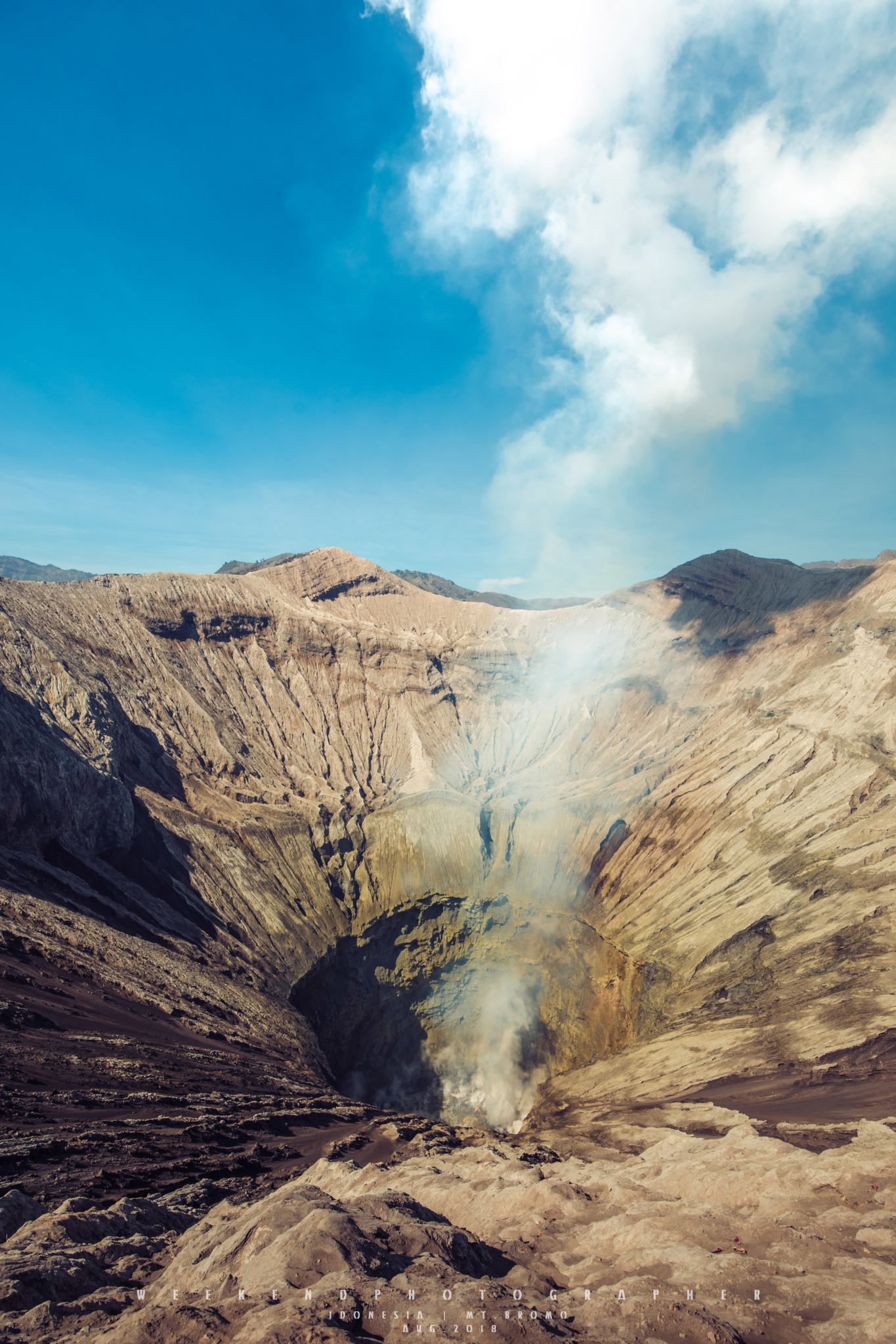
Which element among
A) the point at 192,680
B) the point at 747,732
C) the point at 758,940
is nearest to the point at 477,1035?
the point at 758,940

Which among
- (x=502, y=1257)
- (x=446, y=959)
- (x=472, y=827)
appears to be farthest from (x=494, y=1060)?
(x=502, y=1257)

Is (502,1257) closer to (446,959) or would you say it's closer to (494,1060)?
(494,1060)

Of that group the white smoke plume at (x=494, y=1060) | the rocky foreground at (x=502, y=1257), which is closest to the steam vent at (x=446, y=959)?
the rocky foreground at (x=502, y=1257)

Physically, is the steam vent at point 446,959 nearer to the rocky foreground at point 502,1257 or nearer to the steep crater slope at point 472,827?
the rocky foreground at point 502,1257


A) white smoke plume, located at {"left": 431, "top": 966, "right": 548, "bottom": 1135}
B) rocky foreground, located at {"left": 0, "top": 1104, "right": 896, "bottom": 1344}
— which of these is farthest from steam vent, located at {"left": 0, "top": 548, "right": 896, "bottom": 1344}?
white smoke plume, located at {"left": 431, "top": 966, "right": 548, "bottom": 1135}

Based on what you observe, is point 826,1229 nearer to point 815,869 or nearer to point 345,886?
point 815,869

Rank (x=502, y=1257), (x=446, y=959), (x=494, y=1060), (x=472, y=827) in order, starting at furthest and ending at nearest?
(x=472, y=827)
(x=446, y=959)
(x=494, y=1060)
(x=502, y=1257)

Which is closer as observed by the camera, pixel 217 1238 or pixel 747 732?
pixel 217 1238
